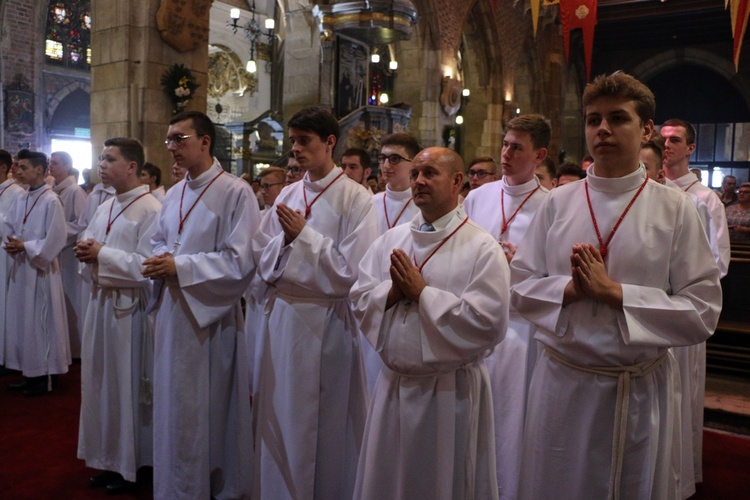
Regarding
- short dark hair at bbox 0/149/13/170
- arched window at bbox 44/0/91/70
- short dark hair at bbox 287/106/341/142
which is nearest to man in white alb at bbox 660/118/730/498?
short dark hair at bbox 287/106/341/142

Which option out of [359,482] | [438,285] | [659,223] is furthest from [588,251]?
[359,482]

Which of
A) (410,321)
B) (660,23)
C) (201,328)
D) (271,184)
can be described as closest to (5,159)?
(271,184)

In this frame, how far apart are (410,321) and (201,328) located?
1.47 metres

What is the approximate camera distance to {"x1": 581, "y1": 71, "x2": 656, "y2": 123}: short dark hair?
2.30 metres

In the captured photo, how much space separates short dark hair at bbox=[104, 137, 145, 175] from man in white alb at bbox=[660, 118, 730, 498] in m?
3.38

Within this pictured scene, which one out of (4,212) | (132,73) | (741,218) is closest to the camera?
(4,212)

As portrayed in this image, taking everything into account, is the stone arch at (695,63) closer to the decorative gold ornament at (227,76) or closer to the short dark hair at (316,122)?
the decorative gold ornament at (227,76)

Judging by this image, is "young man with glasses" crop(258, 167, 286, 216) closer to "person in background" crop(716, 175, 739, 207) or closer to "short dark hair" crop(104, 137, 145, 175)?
"short dark hair" crop(104, 137, 145, 175)

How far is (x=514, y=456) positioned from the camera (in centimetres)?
353

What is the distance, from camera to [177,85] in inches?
336

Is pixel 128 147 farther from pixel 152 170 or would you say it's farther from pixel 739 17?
pixel 739 17

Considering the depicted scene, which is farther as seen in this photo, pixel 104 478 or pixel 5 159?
pixel 5 159

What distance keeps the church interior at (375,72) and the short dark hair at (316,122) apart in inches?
166

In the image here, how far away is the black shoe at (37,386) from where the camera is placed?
18.4 feet
